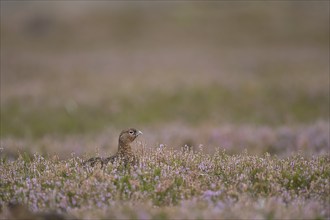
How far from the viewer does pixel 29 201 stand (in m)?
6.15

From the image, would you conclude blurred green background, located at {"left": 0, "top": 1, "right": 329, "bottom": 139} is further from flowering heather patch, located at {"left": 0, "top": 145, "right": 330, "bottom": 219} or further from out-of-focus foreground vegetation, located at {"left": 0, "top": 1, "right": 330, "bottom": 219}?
flowering heather patch, located at {"left": 0, "top": 145, "right": 330, "bottom": 219}

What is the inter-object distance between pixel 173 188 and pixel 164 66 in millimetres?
23248

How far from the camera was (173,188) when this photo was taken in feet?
21.1

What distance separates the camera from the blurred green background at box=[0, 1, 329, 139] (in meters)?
18.9

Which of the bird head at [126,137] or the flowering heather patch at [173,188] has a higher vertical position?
the bird head at [126,137]

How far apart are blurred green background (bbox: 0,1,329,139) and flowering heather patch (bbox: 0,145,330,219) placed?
365 inches

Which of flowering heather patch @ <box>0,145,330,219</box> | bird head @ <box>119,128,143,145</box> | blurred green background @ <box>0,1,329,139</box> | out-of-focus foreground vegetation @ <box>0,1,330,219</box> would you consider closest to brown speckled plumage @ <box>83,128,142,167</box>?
bird head @ <box>119,128,143,145</box>

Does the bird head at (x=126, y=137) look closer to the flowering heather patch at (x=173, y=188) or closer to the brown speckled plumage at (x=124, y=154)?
the brown speckled plumage at (x=124, y=154)

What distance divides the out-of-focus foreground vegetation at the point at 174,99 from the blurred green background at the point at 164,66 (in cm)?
8

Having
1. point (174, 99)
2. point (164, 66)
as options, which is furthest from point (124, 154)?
point (164, 66)

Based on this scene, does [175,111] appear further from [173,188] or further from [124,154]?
[173,188]

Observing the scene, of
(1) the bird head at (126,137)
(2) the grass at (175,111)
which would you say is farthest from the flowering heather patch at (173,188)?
(2) the grass at (175,111)

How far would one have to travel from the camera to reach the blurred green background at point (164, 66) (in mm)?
18922

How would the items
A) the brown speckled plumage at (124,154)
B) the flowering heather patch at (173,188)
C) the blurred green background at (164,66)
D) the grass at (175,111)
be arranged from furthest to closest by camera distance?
the blurred green background at (164,66)
the grass at (175,111)
the brown speckled plumage at (124,154)
the flowering heather patch at (173,188)
